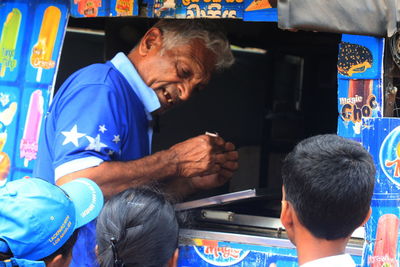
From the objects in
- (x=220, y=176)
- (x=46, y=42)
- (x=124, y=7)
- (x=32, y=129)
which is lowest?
(x=220, y=176)

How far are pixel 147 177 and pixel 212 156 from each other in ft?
1.20

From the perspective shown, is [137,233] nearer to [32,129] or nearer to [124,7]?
[124,7]

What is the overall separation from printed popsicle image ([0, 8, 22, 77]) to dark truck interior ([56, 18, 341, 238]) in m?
0.79

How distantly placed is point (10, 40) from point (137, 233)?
6.20ft

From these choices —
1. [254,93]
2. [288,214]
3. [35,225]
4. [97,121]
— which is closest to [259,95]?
[254,93]

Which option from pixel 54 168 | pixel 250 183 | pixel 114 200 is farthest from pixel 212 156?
pixel 250 183

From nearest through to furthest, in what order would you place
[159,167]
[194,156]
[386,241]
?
[386,241]
[159,167]
[194,156]

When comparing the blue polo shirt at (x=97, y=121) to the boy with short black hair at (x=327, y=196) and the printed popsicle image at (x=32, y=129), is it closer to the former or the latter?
the printed popsicle image at (x=32, y=129)

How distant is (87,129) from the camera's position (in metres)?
2.32

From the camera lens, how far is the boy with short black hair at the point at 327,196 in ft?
4.47

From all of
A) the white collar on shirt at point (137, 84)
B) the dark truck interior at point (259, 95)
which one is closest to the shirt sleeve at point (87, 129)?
the white collar on shirt at point (137, 84)

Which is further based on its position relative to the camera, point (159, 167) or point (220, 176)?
point (220, 176)

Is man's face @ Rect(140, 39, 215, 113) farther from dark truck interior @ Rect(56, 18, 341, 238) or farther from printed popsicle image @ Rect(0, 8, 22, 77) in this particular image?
dark truck interior @ Rect(56, 18, 341, 238)

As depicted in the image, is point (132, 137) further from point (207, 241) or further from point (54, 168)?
point (207, 241)
